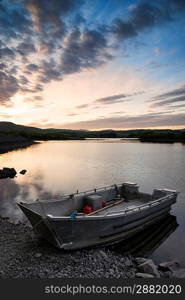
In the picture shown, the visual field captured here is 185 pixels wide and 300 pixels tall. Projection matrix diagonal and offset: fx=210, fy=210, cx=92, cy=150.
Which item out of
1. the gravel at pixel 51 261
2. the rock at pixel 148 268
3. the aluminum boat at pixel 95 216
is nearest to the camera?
the gravel at pixel 51 261

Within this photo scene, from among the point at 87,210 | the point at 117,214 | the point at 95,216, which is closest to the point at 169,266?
the point at 117,214

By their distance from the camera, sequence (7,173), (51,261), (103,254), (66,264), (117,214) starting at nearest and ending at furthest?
(66,264)
(51,261)
(103,254)
(117,214)
(7,173)

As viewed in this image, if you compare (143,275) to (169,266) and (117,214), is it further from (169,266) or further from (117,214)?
(117,214)

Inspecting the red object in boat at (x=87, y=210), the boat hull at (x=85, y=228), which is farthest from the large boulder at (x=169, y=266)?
the red object in boat at (x=87, y=210)

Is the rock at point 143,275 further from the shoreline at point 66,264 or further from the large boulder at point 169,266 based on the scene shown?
the large boulder at point 169,266

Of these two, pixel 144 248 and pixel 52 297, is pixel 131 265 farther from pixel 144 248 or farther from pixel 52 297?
pixel 52 297

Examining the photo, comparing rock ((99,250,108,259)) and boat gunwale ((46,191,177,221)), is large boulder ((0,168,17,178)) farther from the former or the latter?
rock ((99,250,108,259))

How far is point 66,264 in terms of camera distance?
23.4 feet

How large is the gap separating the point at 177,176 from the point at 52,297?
25.9m

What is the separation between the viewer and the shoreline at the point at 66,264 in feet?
21.5

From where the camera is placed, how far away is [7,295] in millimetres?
4738

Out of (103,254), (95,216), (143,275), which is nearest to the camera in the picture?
(143,275)

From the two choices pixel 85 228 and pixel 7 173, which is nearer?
pixel 85 228

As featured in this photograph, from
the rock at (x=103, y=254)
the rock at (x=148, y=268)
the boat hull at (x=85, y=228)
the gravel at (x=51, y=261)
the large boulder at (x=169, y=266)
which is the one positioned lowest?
the large boulder at (x=169, y=266)
